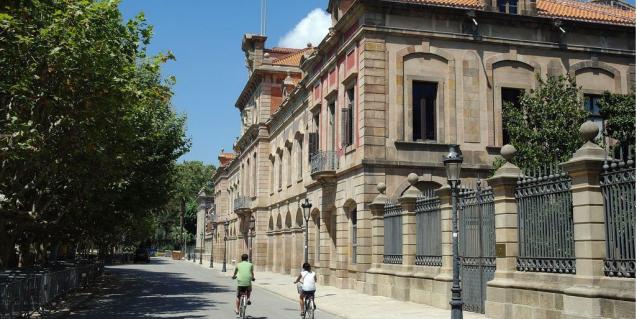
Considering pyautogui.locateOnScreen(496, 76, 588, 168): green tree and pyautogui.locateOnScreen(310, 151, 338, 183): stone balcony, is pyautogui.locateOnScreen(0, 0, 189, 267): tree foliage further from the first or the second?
pyautogui.locateOnScreen(496, 76, 588, 168): green tree

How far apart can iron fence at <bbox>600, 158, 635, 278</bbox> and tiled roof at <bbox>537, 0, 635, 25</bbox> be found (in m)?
17.4

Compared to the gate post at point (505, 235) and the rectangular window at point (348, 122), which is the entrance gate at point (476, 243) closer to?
the gate post at point (505, 235)

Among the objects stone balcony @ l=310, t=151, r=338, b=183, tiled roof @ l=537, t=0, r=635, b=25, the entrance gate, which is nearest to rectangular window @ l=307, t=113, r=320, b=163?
stone balcony @ l=310, t=151, r=338, b=183

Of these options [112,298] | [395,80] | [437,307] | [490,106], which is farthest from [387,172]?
[112,298]

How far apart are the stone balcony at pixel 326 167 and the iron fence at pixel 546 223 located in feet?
46.3

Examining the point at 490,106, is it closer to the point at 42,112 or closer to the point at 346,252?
the point at 346,252

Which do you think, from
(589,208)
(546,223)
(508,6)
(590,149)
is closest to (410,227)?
(546,223)

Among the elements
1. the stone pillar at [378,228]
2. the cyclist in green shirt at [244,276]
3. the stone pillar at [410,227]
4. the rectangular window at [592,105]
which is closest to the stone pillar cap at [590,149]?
the cyclist in green shirt at [244,276]

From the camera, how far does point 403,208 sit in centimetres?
2088

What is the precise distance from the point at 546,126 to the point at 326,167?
10403mm

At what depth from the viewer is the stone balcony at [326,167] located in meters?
27.9

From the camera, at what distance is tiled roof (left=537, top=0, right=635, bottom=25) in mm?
27094

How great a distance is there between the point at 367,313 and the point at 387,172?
7883mm

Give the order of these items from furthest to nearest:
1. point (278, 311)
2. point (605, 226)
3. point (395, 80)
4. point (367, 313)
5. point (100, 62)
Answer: point (395, 80), point (278, 311), point (367, 313), point (100, 62), point (605, 226)
